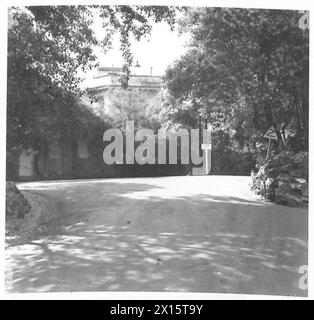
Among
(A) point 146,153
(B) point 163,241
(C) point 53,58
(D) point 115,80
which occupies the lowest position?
(B) point 163,241

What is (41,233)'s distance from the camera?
565 centimetres

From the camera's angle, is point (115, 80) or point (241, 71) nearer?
point (115, 80)

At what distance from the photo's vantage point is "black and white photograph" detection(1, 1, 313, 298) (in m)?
5.06

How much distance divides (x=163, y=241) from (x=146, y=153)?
3.44ft

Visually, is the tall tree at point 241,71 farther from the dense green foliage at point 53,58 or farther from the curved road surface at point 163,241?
the curved road surface at point 163,241

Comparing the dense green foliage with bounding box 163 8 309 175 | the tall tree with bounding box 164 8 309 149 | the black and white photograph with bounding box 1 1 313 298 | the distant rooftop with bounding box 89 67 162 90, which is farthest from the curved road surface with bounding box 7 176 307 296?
the distant rooftop with bounding box 89 67 162 90

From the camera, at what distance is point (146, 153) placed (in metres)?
5.43

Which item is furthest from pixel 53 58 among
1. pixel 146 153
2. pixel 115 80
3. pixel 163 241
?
pixel 163 241

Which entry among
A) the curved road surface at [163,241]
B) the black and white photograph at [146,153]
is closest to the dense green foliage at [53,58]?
the black and white photograph at [146,153]

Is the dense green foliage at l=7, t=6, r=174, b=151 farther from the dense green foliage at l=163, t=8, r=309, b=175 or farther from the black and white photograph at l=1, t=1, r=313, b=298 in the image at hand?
the dense green foliage at l=163, t=8, r=309, b=175

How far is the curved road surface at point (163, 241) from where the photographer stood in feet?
16.1

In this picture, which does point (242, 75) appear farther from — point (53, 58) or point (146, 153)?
point (53, 58)

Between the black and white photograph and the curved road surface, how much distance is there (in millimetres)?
16
